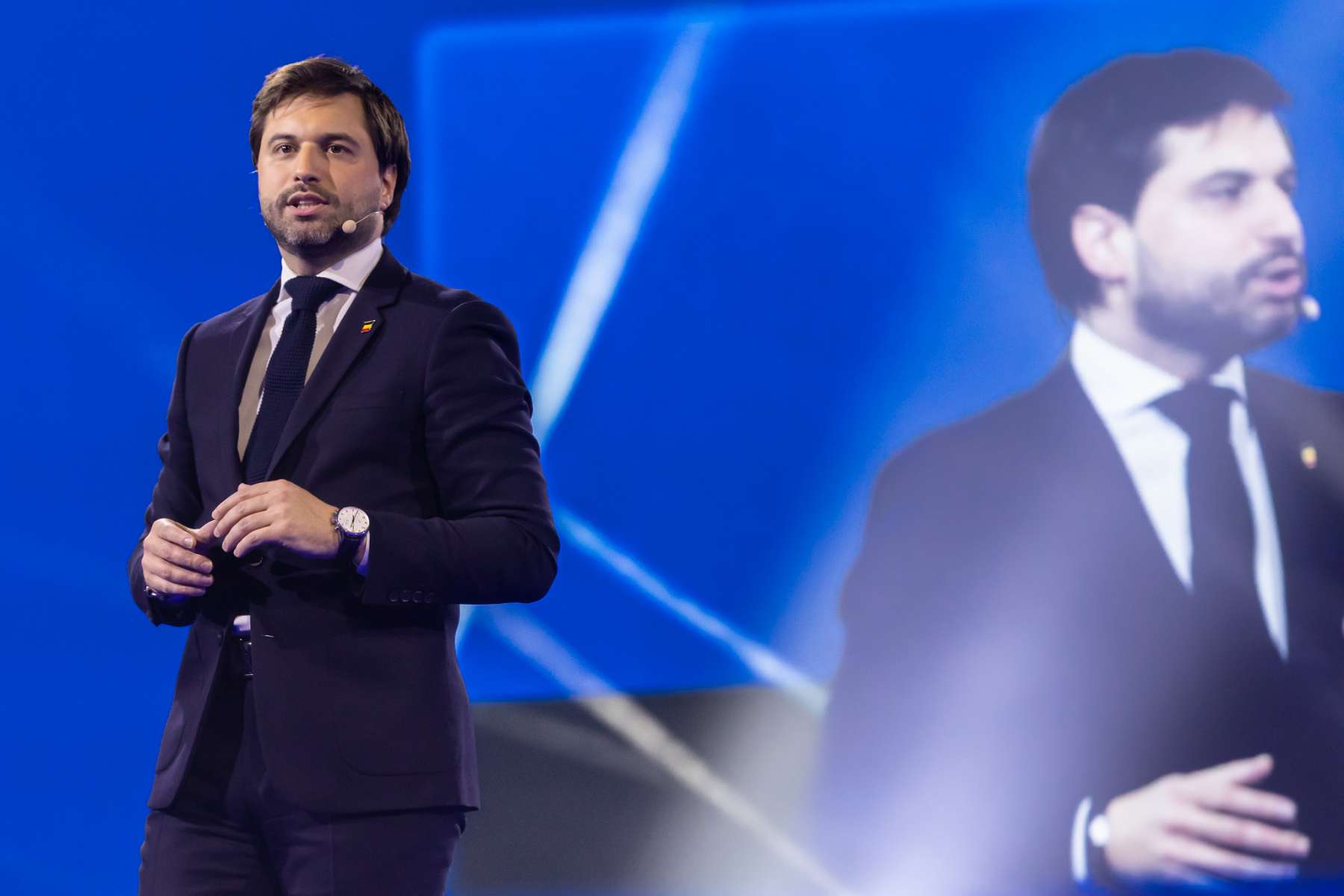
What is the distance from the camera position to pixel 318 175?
179 cm

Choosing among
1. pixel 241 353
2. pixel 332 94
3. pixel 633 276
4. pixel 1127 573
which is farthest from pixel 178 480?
pixel 1127 573

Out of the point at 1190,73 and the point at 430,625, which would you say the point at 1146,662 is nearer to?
the point at 1190,73

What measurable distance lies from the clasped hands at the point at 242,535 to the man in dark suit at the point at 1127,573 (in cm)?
177

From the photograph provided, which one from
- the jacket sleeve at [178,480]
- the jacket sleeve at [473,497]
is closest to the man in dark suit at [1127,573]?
the jacket sleeve at [473,497]

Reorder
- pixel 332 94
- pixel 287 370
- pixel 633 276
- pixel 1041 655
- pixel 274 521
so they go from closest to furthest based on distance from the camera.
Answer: pixel 274 521
pixel 287 370
pixel 332 94
pixel 1041 655
pixel 633 276

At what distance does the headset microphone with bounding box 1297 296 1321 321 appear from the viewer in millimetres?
3115

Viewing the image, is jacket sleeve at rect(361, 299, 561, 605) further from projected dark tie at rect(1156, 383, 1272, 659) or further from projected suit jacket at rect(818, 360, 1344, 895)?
projected dark tie at rect(1156, 383, 1272, 659)

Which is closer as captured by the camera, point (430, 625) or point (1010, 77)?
point (430, 625)

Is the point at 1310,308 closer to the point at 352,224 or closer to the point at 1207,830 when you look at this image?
the point at 1207,830

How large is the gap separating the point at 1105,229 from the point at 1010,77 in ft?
1.31

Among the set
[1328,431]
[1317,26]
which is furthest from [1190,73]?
[1328,431]

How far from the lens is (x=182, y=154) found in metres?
3.38

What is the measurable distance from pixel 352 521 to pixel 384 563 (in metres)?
0.06

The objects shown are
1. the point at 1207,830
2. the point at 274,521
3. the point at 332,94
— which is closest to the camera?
the point at 274,521
